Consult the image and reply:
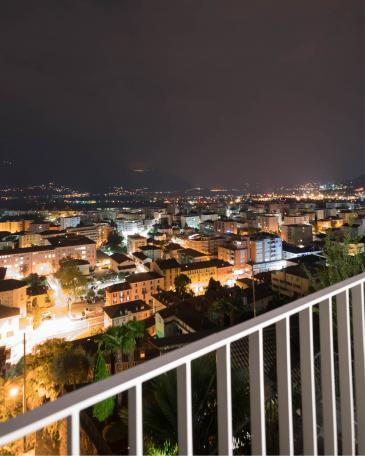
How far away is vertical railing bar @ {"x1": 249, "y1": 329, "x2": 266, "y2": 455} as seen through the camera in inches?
30.9

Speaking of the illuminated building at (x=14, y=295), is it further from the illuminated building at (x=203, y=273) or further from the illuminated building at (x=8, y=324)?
the illuminated building at (x=203, y=273)

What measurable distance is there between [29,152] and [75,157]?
22820 mm

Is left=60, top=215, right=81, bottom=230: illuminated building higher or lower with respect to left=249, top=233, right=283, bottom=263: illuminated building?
higher

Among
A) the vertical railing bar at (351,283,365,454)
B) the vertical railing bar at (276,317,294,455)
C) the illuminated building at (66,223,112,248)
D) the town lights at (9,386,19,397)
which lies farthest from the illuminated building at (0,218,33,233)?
the vertical railing bar at (276,317,294,455)

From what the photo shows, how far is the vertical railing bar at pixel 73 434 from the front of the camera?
1.75 feet

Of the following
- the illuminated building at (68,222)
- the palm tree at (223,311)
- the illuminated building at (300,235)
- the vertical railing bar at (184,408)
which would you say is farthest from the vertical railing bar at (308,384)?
the illuminated building at (68,222)

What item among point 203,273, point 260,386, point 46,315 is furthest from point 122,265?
point 260,386

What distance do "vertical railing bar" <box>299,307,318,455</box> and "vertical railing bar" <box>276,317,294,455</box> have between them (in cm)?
7

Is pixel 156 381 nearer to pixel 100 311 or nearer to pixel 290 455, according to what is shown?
pixel 290 455

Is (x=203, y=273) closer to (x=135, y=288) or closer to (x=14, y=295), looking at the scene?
(x=135, y=288)

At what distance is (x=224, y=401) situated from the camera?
2.41 feet

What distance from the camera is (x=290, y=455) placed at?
83 cm

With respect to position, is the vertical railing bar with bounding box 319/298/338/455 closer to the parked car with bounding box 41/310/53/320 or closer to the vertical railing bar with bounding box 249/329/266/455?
the vertical railing bar with bounding box 249/329/266/455

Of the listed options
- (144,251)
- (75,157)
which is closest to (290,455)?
(144,251)
